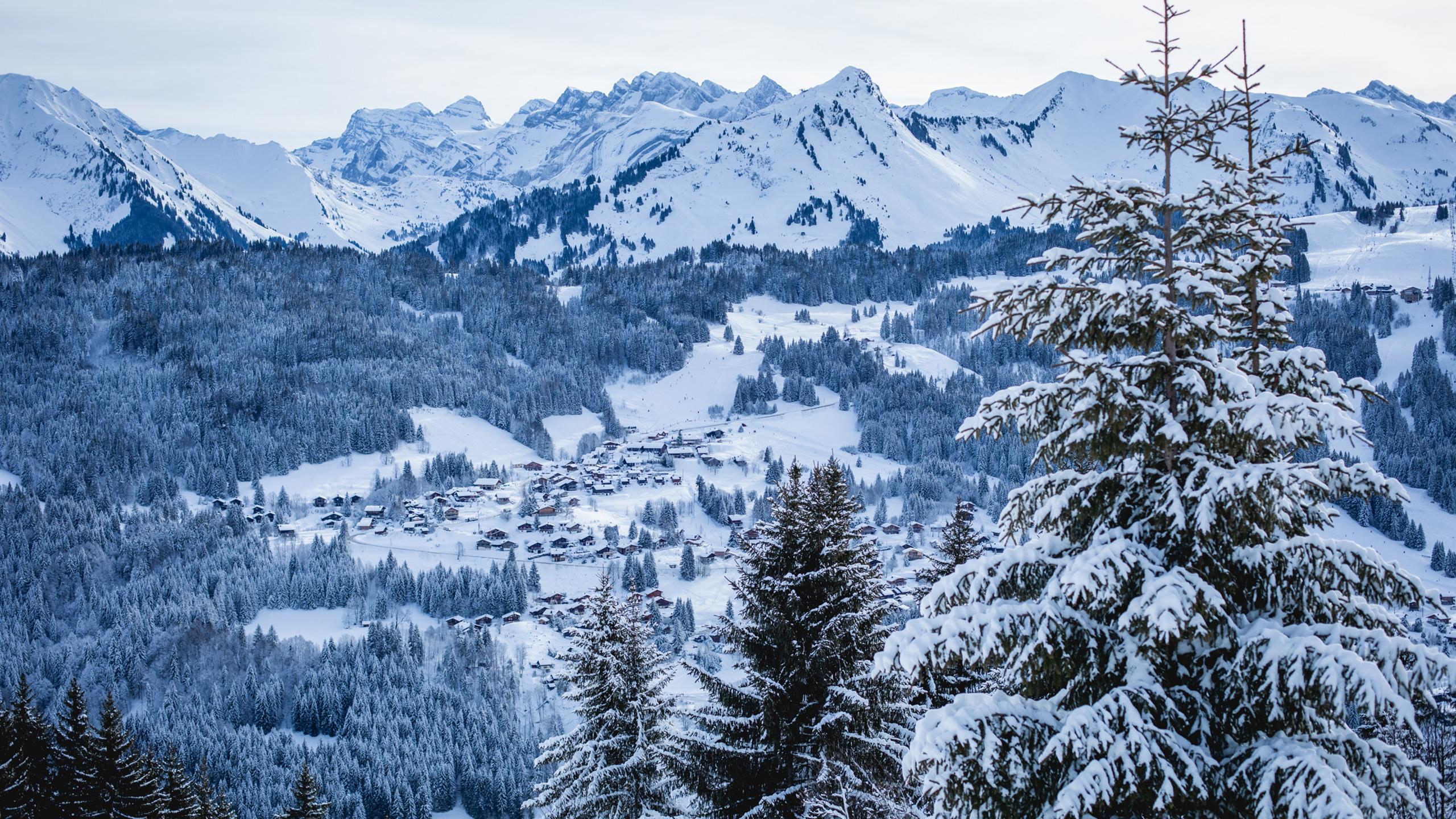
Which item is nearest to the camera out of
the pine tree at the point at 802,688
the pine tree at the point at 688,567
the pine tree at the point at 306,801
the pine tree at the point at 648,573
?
the pine tree at the point at 802,688

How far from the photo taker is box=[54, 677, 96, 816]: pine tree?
31344 mm

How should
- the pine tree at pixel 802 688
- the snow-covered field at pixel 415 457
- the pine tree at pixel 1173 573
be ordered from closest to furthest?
the pine tree at pixel 1173 573 → the pine tree at pixel 802 688 → the snow-covered field at pixel 415 457

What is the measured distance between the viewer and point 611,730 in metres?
20.9

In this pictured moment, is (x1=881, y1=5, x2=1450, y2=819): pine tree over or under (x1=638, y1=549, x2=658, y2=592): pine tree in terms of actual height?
over

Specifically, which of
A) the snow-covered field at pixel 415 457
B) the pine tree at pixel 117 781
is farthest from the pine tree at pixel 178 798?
the snow-covered field at pixel 415 457

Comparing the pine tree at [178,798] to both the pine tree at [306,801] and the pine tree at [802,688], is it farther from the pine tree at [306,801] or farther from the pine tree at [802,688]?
the pine tree at [802,688]

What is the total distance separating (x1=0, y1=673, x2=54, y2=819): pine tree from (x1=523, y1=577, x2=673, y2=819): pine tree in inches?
891

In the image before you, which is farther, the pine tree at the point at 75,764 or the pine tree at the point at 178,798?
the pine tree at the point at 178,798

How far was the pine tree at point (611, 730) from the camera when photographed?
2038 cm

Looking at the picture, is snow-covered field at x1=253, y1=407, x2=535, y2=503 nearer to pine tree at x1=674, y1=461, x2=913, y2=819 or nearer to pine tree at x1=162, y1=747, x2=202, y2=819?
pine tree at x1=162, y1=747, x2=202, y2=819

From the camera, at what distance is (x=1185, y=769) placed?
25.2 ft

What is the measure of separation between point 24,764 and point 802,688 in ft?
107

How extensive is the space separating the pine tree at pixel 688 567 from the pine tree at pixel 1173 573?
98.0 m

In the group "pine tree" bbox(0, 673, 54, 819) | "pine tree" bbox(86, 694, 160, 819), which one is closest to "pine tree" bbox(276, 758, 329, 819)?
"pine tree" bbox(86, 694, 160, 819)
